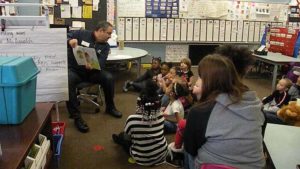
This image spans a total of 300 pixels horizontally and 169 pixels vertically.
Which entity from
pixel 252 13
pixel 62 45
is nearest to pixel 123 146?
pixel 62 45

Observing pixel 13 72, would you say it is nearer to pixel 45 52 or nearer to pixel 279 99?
pixel 45 52

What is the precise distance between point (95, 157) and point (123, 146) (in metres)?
0.28

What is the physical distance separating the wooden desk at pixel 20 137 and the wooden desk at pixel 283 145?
1099 millimetres

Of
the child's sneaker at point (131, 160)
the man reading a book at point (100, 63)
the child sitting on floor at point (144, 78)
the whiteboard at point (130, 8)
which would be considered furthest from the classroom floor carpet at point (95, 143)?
the whiteboard at point (130, 8)

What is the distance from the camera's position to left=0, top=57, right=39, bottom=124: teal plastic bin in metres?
1.38

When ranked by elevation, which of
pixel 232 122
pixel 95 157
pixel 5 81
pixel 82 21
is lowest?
pixel 95 157

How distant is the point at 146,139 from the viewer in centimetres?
227

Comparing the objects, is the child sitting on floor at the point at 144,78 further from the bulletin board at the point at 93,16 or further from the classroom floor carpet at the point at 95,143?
the bulletin board at the point at 93,16

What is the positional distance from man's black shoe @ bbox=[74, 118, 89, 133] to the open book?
612 millimetres

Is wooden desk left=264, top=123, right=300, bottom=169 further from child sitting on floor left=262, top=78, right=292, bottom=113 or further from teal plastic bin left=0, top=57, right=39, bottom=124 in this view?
child sitting on floor left=262, top=78, right=292, bottom=113

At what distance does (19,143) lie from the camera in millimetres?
1268

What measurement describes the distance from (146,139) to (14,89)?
1151mm

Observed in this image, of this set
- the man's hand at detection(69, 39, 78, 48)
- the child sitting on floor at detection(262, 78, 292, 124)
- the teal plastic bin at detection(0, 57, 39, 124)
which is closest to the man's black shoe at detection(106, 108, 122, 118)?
the man's hand at detection(69, 39, 78, 48)

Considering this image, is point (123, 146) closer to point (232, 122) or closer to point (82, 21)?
point (232, 122)
